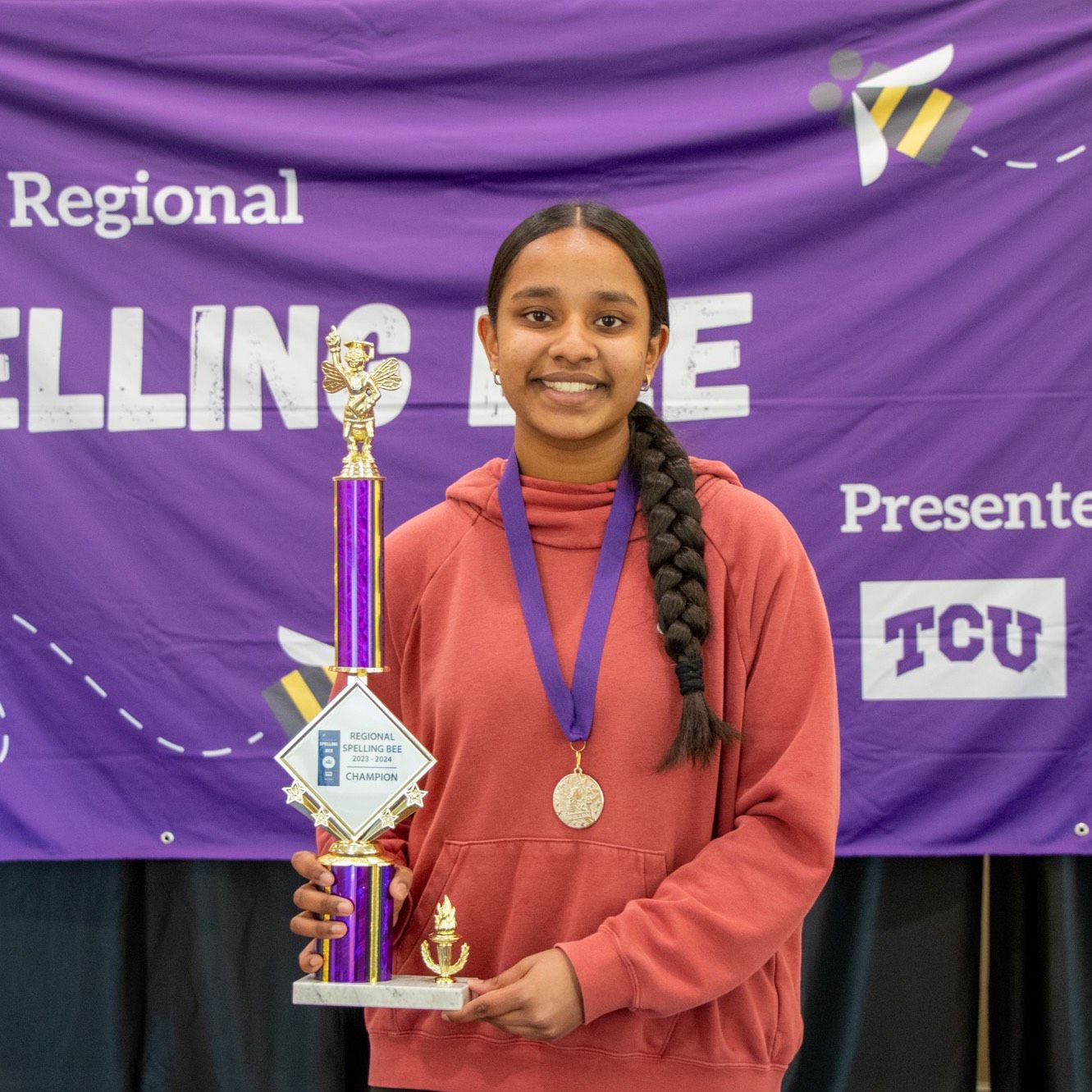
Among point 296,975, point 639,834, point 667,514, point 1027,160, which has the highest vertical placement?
point 1027,160

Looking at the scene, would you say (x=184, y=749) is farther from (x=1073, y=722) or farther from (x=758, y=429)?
(x=1073, y=722)

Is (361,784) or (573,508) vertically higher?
(573,508)

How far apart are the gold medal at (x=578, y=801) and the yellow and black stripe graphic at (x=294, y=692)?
1218mm

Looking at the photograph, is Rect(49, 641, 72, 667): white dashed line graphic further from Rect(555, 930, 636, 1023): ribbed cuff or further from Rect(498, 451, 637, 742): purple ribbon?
Rect(555, 930, 636, 1023): ribbed cuff

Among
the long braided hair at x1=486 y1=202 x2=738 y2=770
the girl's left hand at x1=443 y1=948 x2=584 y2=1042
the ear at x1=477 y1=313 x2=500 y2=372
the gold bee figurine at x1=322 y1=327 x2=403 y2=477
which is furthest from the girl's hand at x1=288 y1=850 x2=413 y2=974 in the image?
the ear at x1=477 y1=313 x2=500 y2=372

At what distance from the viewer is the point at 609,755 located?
1.21 m

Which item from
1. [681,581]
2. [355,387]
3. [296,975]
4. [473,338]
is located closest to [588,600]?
[681,581]

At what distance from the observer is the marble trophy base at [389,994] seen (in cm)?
113

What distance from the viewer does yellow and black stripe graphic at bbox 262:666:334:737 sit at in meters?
2.37

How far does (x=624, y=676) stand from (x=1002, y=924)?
150 cm

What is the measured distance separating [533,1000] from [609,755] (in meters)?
0.22

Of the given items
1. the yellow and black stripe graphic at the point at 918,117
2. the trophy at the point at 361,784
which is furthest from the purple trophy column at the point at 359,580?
the yellow and black stripe graphic at the point at 918,117

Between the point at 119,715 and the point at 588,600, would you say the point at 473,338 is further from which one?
the point at 588,600

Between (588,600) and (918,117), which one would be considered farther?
(918,117)
